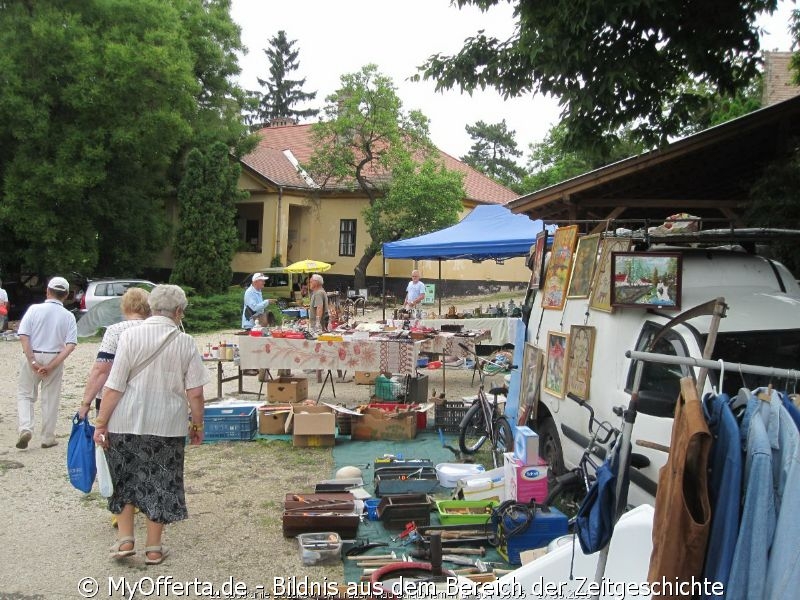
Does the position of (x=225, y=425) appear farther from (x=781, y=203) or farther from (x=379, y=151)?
(x=379, y=151)

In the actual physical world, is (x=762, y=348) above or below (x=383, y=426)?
above

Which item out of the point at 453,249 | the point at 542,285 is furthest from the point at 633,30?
the point at 453,249

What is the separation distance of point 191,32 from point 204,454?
2335 cm

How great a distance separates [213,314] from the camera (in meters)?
22.1

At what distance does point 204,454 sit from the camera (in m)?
7.82

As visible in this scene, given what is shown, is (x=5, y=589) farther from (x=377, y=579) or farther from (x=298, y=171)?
(x=298, y=171)

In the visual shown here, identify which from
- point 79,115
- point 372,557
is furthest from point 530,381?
point 79,115

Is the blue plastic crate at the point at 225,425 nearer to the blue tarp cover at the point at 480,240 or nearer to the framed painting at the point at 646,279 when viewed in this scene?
the framed painting at the point at 646,279

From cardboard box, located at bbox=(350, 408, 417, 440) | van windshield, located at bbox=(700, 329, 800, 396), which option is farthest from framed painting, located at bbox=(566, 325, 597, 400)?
cardboard box, located at bbox=(350, 408, 417, 440)

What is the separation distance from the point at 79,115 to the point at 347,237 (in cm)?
1309

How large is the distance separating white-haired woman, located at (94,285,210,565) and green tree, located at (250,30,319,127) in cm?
5782

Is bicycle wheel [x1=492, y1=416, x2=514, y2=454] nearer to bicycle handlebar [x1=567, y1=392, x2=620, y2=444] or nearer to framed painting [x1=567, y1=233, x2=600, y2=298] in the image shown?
bicycle handlebar [x1=567, y1=392, x2=620, y2=444]

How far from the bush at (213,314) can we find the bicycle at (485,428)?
14.2 metres

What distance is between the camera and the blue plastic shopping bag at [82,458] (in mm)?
5020
